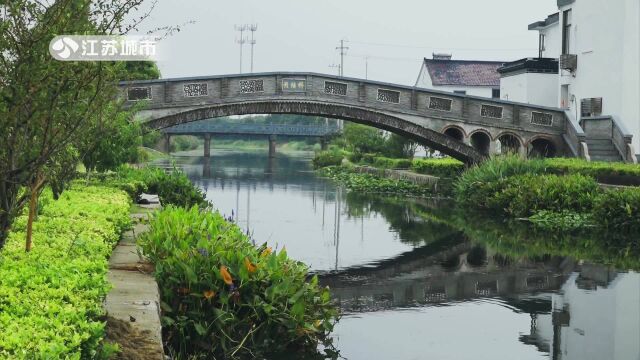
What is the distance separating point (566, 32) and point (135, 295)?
28.3 m

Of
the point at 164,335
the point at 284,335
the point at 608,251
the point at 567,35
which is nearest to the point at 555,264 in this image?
the point at 608,251

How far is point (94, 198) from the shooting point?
40.3 feet

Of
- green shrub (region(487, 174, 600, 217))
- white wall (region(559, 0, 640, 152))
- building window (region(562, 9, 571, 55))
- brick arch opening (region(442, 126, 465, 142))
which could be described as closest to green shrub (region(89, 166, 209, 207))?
green shrub (region(487, 174, 600, 217))

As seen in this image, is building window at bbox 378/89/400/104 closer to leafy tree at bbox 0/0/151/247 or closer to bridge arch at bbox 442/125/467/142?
bridge arch at bbox 442/125/467/142

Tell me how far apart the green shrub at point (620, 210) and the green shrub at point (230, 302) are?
1134cm

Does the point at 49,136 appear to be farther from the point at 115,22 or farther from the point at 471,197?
the point at 471,197

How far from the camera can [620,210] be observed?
58.5 ft

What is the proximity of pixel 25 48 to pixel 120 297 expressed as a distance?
219 cm

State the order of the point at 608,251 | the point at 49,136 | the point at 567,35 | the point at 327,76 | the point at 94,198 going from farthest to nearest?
the point at 567,35, the point at 327,76, the point at 608,251, the point at 94,198, the point at 49,136

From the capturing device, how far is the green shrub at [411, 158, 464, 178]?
29.9 metres

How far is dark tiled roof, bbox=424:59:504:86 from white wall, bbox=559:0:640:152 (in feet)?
83.0

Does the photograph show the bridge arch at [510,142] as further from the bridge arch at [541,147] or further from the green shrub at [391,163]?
the green shrub at [391,163]

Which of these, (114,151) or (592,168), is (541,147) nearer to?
(592,168)

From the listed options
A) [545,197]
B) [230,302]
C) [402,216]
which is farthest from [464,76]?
[230,302]
